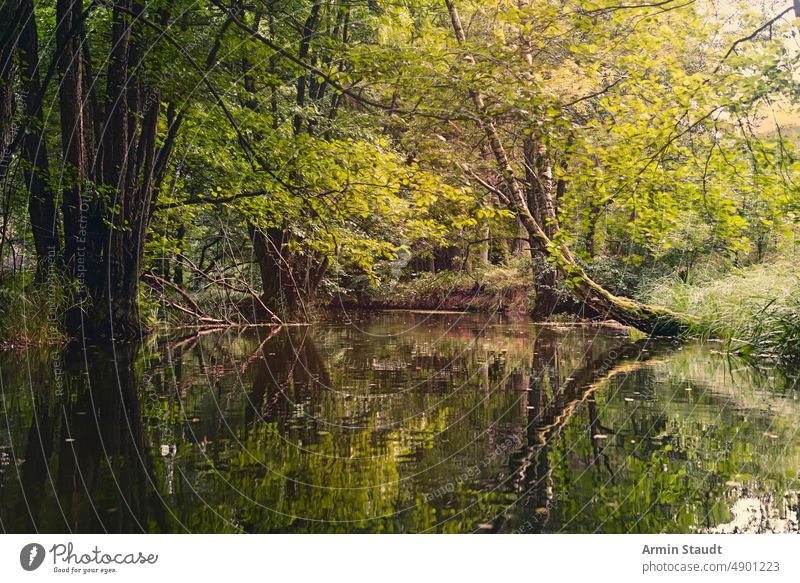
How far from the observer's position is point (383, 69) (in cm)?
920

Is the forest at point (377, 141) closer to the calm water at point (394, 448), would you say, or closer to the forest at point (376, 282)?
the forest at point (376, 282)

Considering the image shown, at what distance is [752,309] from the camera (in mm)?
10914

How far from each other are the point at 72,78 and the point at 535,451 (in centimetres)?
895

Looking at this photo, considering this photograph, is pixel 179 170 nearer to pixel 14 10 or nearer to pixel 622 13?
pixel 14 10

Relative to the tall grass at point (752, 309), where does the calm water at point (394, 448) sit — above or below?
below

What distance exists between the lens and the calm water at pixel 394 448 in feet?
11.3

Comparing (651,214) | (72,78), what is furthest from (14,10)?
(651,214)

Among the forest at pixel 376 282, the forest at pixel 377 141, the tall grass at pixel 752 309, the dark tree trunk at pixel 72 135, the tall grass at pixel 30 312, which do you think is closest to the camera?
the forest at pixel 376 282

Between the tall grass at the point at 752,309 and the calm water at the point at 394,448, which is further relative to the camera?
the tall grass at the point at 752,309
